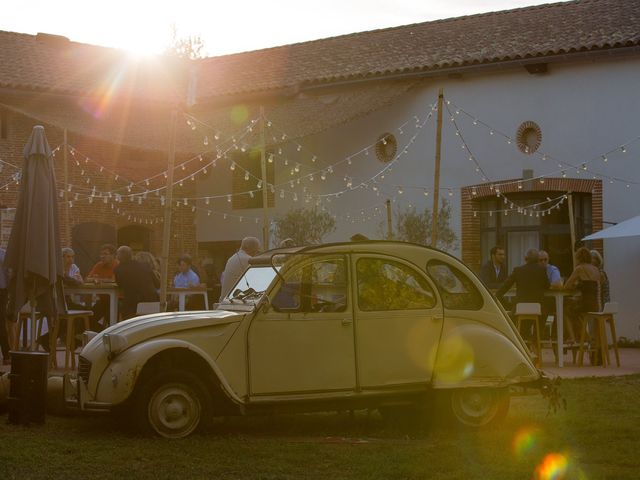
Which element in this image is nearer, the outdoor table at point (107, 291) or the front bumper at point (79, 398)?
the front bumper at point (79, 398)

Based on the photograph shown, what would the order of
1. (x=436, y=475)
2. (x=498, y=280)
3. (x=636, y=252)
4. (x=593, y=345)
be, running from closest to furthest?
(x=436, y=475)
(x=593, y=345)
(x=498, y=280)
(x=636, y=252)

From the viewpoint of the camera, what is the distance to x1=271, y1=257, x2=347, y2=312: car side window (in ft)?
27.7

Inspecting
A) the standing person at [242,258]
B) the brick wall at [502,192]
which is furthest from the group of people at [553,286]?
the brick wall at [502,192]

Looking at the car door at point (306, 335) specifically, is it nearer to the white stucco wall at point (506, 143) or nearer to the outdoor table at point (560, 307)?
the outdoor table at point (560, 307)

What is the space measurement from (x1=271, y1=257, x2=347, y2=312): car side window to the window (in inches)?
685

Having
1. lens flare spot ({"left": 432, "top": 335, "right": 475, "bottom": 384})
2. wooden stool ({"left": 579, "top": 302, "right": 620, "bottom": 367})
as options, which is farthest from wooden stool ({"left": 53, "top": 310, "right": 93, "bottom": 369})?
wooden stool ({"left": 579, "top": 302, "right": 620, "bottom": 367})

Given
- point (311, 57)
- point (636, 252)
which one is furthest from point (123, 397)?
point (311, 57)

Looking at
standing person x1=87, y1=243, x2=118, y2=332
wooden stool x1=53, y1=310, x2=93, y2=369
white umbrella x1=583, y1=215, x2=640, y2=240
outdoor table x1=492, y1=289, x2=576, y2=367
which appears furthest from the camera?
white umbrella x1=583, y1=215, x2=640, y2=240

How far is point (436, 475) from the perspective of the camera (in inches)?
268

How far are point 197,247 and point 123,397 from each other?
765 inches

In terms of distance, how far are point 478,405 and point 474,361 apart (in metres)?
0.38

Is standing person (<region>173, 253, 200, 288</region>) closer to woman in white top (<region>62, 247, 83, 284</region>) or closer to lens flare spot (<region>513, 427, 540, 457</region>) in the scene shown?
woman in white top (<region>62, 247, 83, 284</region>)

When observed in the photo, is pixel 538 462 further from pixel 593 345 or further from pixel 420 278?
pixel 593 345

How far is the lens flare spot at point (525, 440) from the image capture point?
7.73 metres
